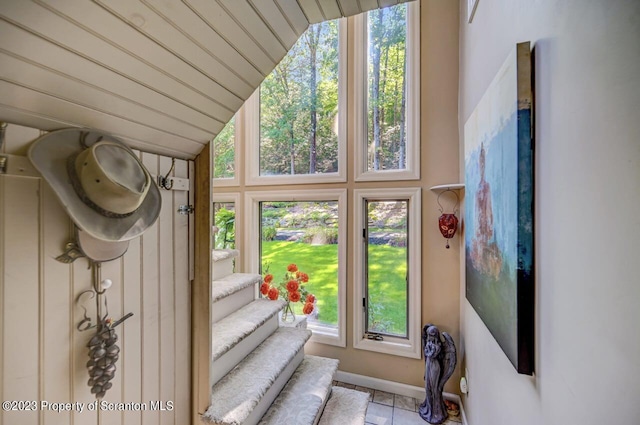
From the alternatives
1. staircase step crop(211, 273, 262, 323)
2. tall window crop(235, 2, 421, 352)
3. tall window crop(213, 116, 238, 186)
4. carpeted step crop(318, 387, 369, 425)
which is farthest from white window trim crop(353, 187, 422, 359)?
tall window crop(213, 116, 238, 186)

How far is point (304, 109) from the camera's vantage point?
2809 millimetres

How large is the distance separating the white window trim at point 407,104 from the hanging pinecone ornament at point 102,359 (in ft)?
6.81

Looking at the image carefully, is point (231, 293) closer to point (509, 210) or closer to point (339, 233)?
point (339, 233)

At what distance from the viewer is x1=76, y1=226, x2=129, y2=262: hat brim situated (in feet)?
2.92

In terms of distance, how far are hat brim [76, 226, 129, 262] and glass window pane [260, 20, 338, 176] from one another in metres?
1.97

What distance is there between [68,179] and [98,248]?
275 millimetres

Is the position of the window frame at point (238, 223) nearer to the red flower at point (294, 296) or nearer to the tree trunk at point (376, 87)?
the red flower at point (294, 296)

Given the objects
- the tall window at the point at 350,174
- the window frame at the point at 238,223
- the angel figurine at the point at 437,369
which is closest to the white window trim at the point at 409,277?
the tall window at the point at 350,174

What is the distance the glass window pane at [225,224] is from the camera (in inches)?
121

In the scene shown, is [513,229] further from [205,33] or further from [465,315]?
[465,315]

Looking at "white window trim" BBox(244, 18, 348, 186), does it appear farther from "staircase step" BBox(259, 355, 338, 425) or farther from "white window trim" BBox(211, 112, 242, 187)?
"staircase step" BBox(259, 355, 338, 425)

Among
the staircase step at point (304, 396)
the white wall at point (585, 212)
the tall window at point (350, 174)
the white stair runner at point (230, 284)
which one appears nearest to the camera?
the white wall at point (585, 212)

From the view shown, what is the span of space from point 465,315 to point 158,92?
2.33 metres

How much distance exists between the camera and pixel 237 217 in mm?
2971
